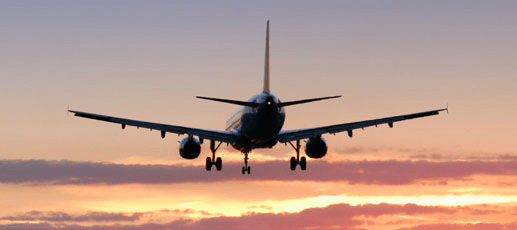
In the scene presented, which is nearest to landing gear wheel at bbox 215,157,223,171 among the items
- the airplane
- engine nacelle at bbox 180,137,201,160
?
the airplane

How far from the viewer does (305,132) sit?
93.1 metres

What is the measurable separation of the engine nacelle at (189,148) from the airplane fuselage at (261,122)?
14.4 ft

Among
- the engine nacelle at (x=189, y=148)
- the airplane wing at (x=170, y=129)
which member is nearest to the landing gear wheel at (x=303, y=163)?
the airplane wing at (x=170, y=129)

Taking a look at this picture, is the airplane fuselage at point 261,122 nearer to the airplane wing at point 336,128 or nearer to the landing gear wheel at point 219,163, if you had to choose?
the airplane wing at point 336,128

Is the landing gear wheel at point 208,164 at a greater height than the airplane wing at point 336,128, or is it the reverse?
the airplane wing at point 336,128

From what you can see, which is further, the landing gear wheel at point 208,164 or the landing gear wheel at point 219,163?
the landing gear wheel at point 208,164

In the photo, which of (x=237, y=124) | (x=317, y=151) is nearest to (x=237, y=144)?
(x=237, y=124)

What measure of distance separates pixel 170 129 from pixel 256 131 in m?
10.6

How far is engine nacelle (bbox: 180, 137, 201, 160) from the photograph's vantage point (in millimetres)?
92625

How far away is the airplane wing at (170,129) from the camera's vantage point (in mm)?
87062

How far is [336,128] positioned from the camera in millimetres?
91938

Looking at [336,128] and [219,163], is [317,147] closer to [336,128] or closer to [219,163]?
[336,128]

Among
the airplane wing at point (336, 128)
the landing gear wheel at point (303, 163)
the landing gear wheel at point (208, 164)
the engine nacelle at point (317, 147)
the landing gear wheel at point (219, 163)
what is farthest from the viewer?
the landing gear wheel at point (208, 164)

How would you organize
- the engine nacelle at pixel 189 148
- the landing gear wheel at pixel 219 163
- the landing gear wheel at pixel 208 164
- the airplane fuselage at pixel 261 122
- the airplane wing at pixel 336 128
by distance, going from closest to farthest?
the airplane fuselage at pixel 261 122
the airplane wing at pixel 336 128
the engine nacelle at pixel 189 148
the landing gear wheel at pixel 219 163
the landing gear wheel at pixel 208 164
